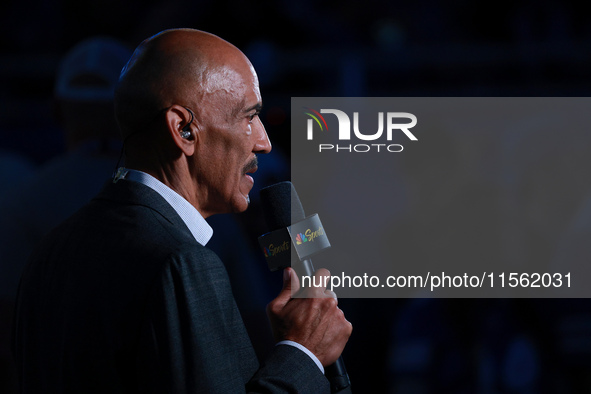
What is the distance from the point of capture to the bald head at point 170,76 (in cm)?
117

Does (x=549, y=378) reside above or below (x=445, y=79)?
below

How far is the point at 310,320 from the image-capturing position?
1180mm

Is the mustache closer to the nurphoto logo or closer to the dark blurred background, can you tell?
the dark blurred background

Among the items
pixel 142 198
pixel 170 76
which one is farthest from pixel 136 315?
pixel 170 76

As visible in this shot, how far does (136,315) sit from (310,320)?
0.38m

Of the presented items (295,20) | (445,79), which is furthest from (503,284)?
(295,20)

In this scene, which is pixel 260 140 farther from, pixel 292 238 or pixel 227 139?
pixel 292 238

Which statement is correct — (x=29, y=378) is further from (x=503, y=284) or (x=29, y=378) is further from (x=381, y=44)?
(x=381, y=44)

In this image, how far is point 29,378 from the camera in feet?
3.62

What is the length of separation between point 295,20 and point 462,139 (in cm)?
126

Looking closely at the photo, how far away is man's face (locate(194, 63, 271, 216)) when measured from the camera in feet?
3.96

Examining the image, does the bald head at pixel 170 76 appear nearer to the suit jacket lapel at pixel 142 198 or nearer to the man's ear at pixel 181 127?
the man's ear at pixel 181 127

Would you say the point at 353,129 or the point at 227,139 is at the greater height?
the point at 353,129

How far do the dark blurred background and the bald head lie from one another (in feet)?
5.89
